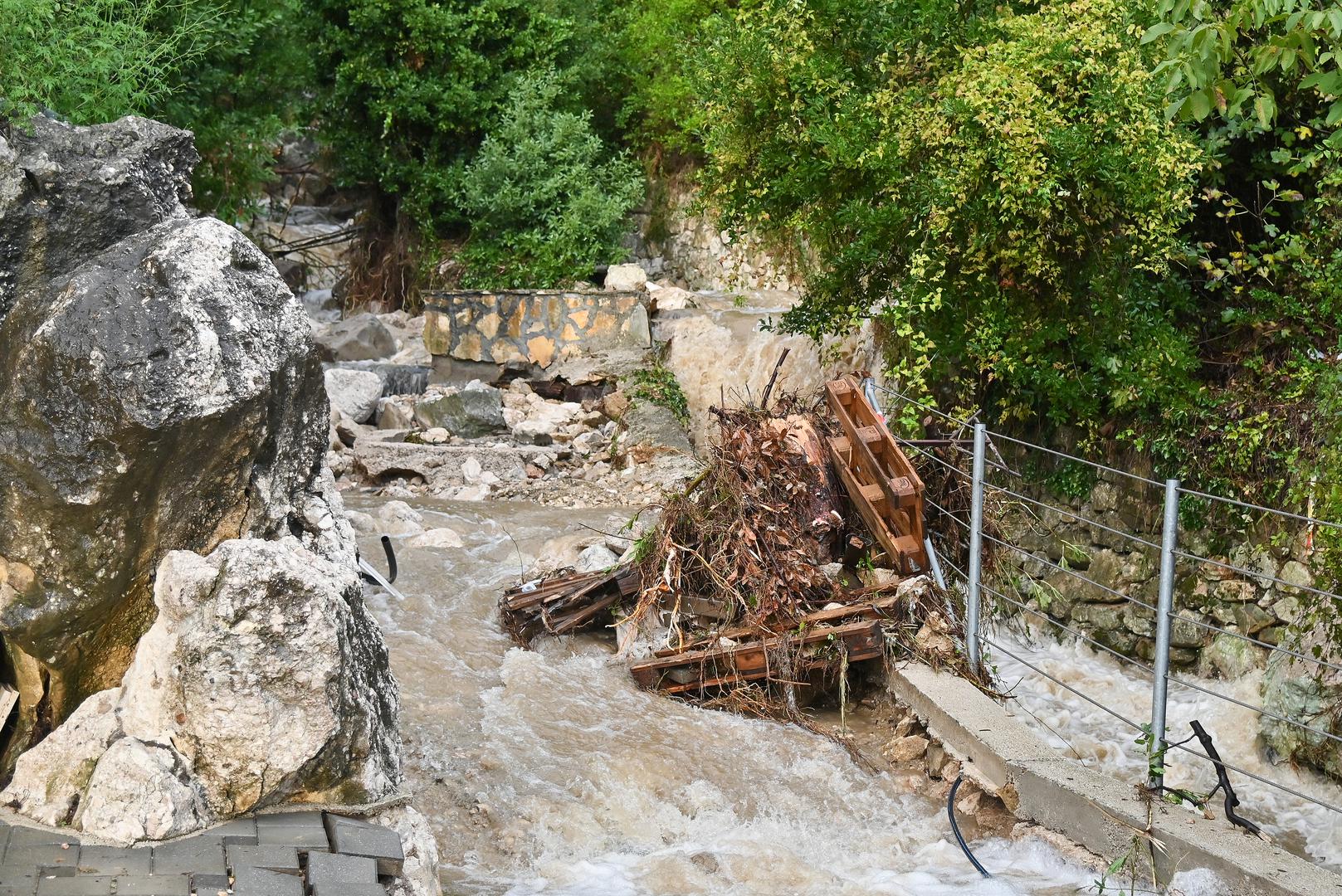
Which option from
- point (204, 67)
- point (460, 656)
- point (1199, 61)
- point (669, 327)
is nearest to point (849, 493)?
point (460, 656)

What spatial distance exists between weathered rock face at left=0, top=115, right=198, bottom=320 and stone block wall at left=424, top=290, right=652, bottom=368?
10285mm

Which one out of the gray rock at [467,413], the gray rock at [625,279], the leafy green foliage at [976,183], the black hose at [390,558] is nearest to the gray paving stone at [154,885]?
the black hose at [390,558]

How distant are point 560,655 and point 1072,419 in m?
3.31

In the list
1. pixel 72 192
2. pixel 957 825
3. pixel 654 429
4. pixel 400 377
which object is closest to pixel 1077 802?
pixel 957 825

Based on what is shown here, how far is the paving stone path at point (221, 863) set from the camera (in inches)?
122

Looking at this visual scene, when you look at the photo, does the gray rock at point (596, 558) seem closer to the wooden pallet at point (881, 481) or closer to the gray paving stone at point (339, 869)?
the wooden pallet at point (881, 481)

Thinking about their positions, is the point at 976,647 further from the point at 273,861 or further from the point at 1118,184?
the point at 273,861

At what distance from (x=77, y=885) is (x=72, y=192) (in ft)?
6.89

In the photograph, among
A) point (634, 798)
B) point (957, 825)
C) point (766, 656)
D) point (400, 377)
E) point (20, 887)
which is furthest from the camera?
point (400, 377)

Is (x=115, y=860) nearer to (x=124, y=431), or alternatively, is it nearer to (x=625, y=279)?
(x=124, y=431)

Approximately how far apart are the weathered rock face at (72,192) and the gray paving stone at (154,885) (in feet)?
5.78

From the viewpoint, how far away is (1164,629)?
4488mm

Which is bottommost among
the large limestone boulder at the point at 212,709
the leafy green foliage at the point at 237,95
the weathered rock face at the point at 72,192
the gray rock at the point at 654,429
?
the gray rock at the point at 654,429

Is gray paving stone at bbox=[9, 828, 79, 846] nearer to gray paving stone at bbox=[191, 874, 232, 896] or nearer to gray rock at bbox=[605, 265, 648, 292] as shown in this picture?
gray paving stone at bbox=[191, 874, 232, 896]
